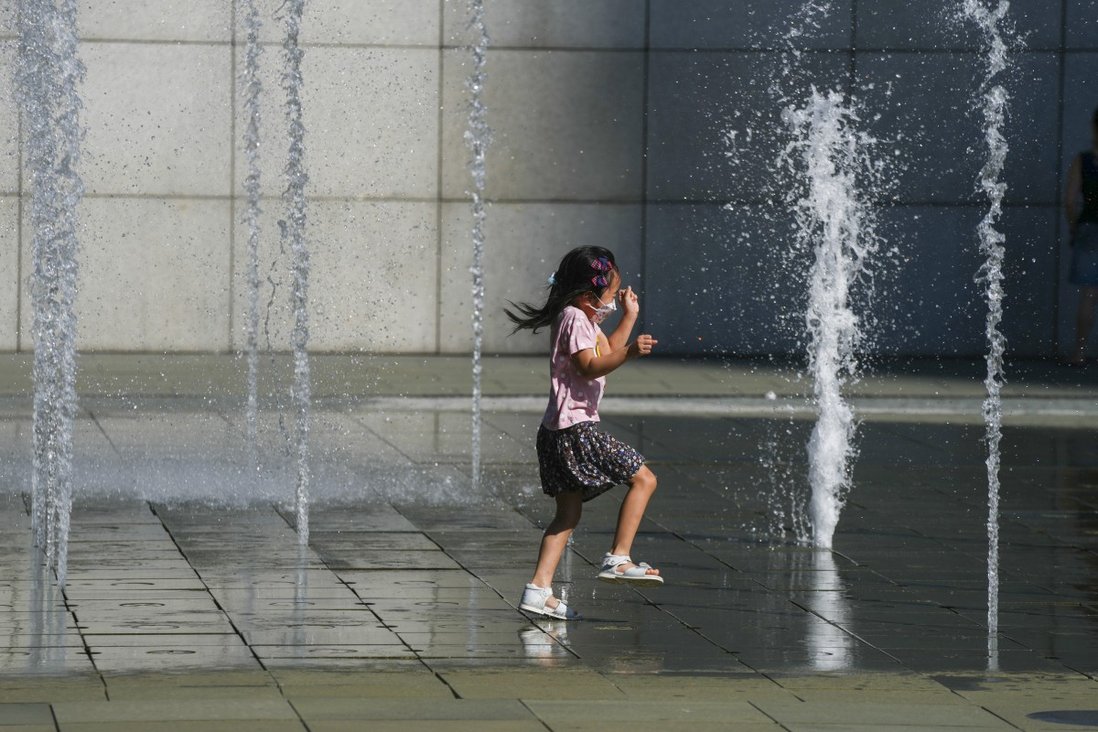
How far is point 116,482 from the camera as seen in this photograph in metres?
10.3

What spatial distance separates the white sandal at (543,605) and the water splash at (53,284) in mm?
1781

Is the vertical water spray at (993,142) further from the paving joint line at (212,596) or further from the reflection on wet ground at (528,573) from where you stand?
the paving joint line at (212,596)

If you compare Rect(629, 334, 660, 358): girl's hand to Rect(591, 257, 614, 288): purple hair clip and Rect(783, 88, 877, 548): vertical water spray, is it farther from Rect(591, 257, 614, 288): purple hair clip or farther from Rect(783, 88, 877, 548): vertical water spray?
Rect(783, 88, 877, 548): vertical water spray

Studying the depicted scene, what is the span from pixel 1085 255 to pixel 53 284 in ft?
32.4

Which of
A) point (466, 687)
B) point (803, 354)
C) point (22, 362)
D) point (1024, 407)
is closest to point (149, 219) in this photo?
point (22, 362)

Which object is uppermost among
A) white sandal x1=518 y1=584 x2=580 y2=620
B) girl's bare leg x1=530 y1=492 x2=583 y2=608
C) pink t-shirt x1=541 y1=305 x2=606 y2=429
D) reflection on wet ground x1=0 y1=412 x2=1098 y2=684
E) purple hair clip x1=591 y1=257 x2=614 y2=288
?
purple hair clip x1=591 y1=257 x2=614 y2=288

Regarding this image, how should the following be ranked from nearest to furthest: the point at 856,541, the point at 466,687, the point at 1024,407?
1. the point at 466,687
2. the point at 856,541
3. the point at 1024,407

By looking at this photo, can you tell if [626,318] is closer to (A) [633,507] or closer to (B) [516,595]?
(A) [633,507]

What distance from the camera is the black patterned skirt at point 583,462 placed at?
732 cm

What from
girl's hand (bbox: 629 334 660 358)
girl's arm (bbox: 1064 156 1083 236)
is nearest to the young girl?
girl's hand (bbox: 629 334 660 358)

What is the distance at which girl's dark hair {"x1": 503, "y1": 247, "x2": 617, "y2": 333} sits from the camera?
734 cm

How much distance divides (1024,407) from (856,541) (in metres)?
6.36

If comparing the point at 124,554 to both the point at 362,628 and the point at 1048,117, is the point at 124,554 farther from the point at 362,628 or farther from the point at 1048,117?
the point at 1048,117

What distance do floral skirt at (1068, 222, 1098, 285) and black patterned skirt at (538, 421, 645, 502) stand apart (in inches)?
431
